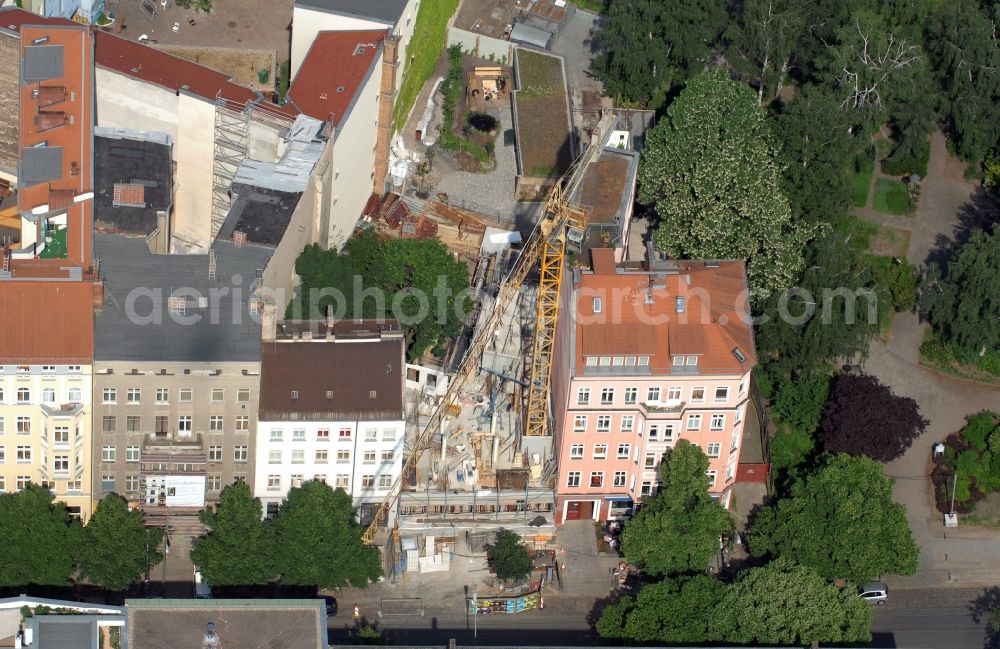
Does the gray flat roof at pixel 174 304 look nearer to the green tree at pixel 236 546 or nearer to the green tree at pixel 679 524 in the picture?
the green tree at pixel 236 546

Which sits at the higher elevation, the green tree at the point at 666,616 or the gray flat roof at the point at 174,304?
the gray flat roof at the point at 174,304

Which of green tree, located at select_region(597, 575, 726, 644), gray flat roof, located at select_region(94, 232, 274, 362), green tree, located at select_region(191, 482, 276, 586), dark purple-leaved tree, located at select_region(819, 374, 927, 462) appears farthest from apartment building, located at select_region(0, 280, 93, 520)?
dark purple-leaved tree, located at select_region(819, 374, 927, 462)

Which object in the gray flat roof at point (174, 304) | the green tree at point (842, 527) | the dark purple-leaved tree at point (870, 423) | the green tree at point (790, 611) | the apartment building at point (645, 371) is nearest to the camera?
the green tree at point (790, 611)

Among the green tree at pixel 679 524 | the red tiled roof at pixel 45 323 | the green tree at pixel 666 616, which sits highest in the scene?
the red tiled roof at pixel 45 323

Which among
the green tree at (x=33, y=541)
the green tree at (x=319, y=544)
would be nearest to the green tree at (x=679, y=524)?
the green tree at (x=319, y=544)

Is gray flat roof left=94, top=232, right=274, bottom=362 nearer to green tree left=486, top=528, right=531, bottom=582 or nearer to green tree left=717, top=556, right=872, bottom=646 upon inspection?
green tree left=486, top=528, right=531, bottom=582

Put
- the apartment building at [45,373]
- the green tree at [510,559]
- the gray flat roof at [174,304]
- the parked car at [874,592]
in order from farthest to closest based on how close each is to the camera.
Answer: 1. the parked car at [874,592]
2. the green tree at [510,559]
3. the gray flat roof at [174,304]
4. the apartment building at [45,373]

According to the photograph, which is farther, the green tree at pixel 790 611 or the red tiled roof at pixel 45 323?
the red tiled roof at pixel 45 323

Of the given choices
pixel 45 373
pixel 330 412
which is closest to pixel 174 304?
pixel 45 373
